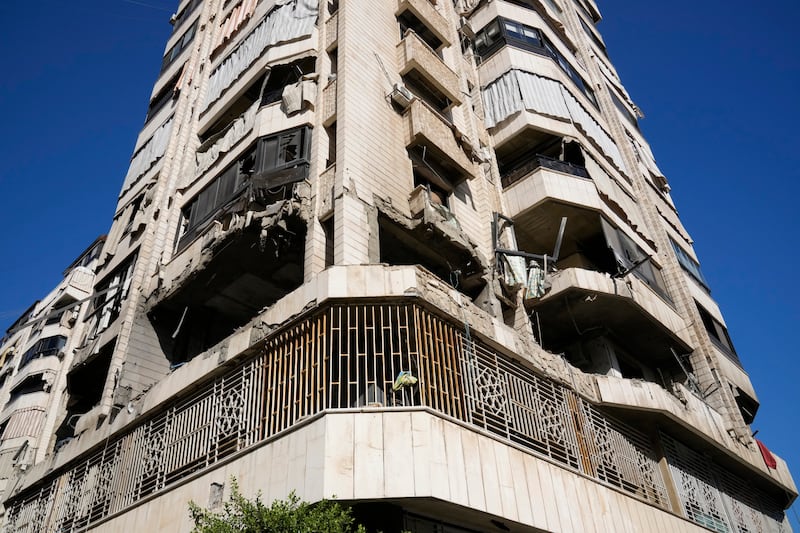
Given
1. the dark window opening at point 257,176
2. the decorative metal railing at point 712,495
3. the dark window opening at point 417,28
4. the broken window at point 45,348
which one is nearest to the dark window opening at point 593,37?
the dark window opening at point 417,28

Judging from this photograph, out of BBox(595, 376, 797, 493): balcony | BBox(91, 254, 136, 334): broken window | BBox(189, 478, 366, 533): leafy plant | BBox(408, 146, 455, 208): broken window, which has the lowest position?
BBox(189, 478, 366, 533): leafy plant

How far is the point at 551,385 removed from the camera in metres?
12.4

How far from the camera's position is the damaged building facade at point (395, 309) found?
941cm

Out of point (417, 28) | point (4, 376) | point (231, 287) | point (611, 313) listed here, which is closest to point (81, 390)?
point (231, 287)

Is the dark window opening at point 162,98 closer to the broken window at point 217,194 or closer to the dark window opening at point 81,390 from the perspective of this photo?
the broken window at point 217,194

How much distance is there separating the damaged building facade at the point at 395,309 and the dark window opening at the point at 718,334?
0.93 ft

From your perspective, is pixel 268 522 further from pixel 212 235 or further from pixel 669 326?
pixel 669 326

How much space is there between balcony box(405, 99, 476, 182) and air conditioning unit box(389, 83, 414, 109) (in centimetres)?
23

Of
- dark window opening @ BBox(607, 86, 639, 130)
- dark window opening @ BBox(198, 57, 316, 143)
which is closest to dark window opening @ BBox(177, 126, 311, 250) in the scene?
dark window opening @ BBox(198, 57, 316, 143)

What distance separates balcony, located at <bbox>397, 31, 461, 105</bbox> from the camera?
17.6 metres

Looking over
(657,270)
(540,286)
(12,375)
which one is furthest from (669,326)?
(12,375)

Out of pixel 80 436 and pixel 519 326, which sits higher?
pixel 519 326

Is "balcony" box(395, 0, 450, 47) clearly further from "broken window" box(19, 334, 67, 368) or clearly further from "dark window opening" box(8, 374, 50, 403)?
"dark window opening" box(8, 374, 50, 403)

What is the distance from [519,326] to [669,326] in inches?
243
